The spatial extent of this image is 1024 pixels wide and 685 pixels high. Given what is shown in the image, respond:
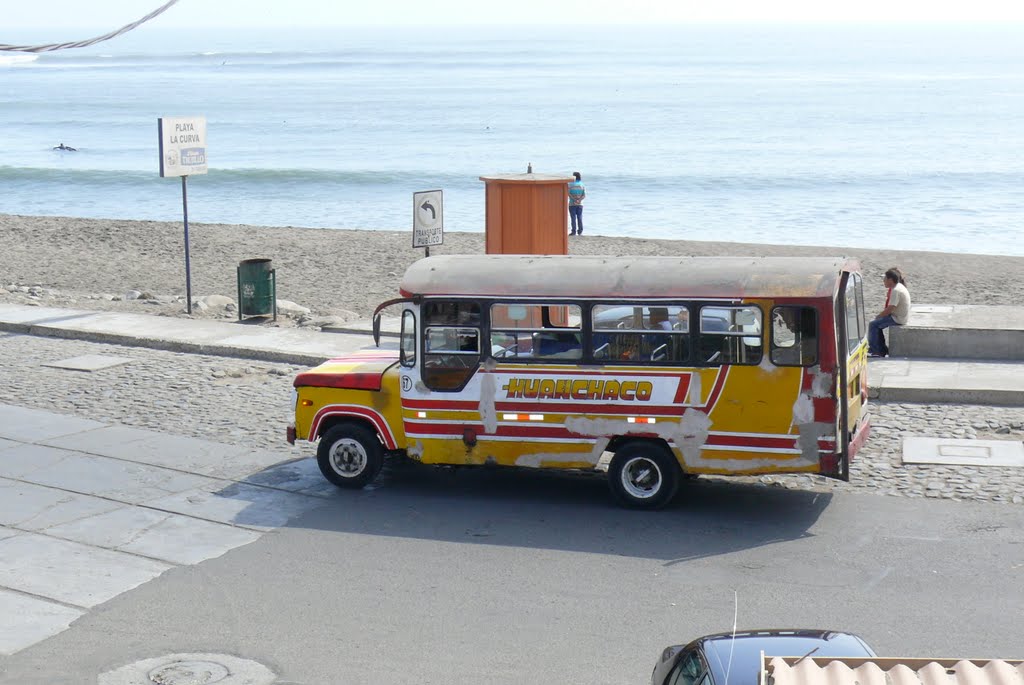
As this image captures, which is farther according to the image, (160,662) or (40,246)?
(40,246)

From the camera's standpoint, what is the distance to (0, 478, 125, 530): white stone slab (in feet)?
39.9

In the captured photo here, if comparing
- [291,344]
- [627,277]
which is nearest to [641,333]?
[627,277]

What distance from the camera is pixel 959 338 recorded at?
18.6m

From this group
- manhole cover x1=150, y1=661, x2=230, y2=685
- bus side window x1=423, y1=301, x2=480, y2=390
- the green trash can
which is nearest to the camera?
manhole cover x1=150, y1=661, x2=230, y2=685

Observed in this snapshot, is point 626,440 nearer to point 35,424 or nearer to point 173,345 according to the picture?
point 35,424

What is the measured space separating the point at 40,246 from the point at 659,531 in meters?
27.1

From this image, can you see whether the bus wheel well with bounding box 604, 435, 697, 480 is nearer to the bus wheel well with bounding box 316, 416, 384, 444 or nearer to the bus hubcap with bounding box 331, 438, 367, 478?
the bus wheel well with bounding box 316, 416, 384, 444

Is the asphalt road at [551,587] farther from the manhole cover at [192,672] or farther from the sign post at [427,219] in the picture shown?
the sign post at [427,219]

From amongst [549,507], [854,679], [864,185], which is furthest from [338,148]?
[854,679]

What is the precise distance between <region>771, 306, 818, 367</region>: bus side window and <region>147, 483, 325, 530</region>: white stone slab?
4.67 m

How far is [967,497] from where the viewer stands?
12625 millimetres

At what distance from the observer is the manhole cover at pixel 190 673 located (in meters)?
8.62

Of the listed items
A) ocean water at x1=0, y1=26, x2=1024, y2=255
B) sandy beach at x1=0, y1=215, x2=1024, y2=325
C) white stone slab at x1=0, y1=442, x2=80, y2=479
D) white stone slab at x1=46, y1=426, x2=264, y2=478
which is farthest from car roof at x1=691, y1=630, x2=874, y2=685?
ocean water at x1=0, y1=26, x2=1024, y2=255

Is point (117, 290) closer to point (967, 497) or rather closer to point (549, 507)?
point (549, 507)
